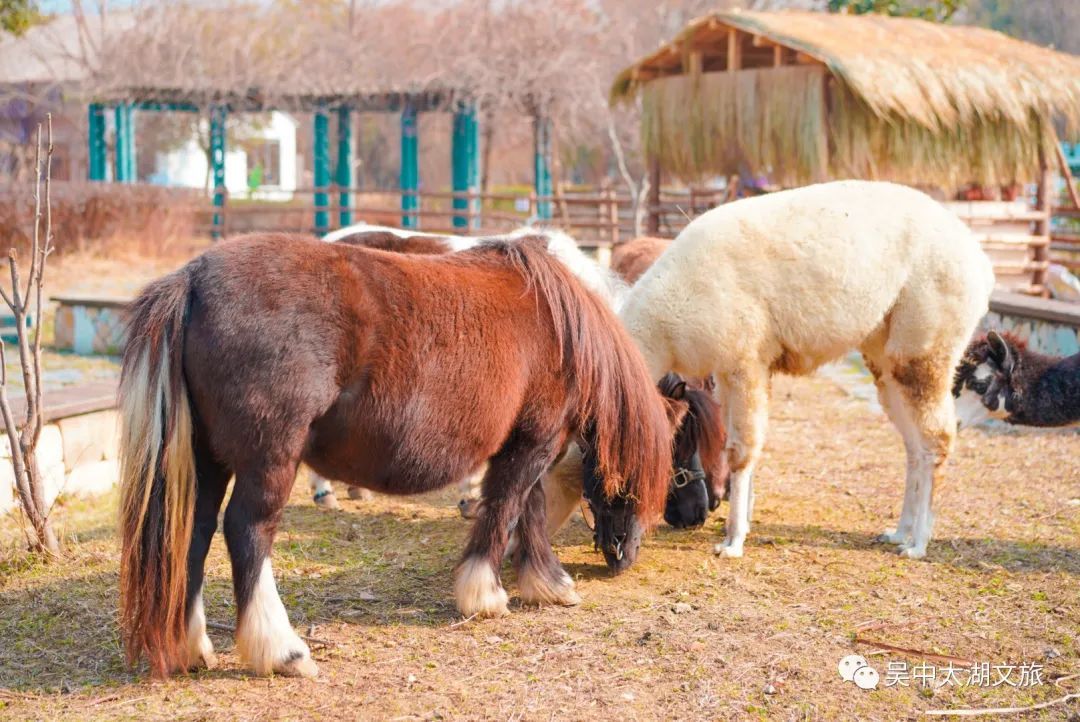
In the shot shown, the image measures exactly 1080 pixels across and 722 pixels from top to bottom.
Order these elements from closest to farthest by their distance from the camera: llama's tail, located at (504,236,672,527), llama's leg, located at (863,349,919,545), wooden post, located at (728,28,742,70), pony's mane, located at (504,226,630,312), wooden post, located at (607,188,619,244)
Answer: llama's tail, located at (504,236,672,527) → pony's mane, located at (504,226,630,312) → llama's leg, located at (863,349,919,545) → wooden post, located at (728,28,742,70) → wooden post, located at (607,188,619,244)

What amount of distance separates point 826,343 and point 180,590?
315 centimetres

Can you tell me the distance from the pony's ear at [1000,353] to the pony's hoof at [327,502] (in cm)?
388

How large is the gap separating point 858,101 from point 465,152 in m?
13.9

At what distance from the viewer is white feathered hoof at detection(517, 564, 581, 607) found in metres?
4.37

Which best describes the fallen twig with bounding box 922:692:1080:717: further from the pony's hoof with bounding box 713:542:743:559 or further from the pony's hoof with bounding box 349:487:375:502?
the pony's hoof with bounding box 349:487:375:502

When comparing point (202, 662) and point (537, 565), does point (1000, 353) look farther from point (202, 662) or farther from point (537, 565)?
point (202, 662)

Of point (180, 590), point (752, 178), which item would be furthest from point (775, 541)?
point (752, 178)

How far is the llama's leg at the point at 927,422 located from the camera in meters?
5.09

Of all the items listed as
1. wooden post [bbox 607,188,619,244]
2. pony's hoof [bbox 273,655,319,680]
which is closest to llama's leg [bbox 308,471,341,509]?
pony's hoof [bbox 273,655,319,680]

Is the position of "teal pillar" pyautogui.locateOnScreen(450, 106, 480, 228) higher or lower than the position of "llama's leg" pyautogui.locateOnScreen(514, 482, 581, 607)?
higher

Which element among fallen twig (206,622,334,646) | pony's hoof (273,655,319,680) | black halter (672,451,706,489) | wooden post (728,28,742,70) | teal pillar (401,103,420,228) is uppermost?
wooden post (728,28,742,70)

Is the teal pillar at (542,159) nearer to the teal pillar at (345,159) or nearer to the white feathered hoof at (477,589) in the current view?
the teal pillar at (345,159)

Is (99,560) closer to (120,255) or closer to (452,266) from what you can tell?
(452,266)

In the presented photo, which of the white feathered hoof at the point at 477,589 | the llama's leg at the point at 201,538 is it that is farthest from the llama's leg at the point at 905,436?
the llama's leg at the point at 201,538
